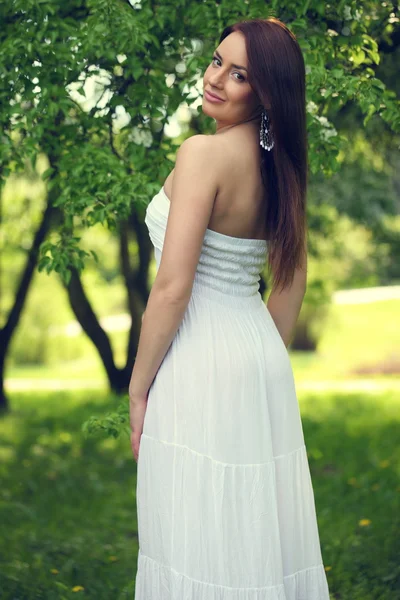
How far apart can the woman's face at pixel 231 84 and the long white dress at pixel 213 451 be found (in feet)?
0.99

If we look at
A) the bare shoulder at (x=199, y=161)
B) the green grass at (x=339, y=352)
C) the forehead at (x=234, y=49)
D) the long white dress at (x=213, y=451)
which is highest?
the forehead at (x=234, y=49)

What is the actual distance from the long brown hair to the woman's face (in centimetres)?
3

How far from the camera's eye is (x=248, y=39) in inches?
91.2

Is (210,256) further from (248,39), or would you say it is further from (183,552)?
(183,552)

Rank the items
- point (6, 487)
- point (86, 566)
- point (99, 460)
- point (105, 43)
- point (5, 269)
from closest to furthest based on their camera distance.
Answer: point (105, 43)
point (86, 566)
point (6, 487)
point (99, 460)
point (5, 269)

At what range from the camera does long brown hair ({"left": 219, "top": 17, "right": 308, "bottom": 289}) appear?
2301 mm

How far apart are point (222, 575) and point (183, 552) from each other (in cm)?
13

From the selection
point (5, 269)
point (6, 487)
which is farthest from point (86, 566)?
point (5, 269)

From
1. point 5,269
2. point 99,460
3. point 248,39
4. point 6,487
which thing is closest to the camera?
point 248,39

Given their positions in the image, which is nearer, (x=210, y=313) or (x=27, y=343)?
(x=210, y=313)

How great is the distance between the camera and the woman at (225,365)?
232 cm

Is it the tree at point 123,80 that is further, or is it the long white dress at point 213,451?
the tree at point 123,80

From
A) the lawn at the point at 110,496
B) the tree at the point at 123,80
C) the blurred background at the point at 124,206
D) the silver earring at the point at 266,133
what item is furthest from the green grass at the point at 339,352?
the silver earring at the point at 266,133

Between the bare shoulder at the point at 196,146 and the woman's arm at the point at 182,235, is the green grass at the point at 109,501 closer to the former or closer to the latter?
the woman's arm at the point at 182,235
